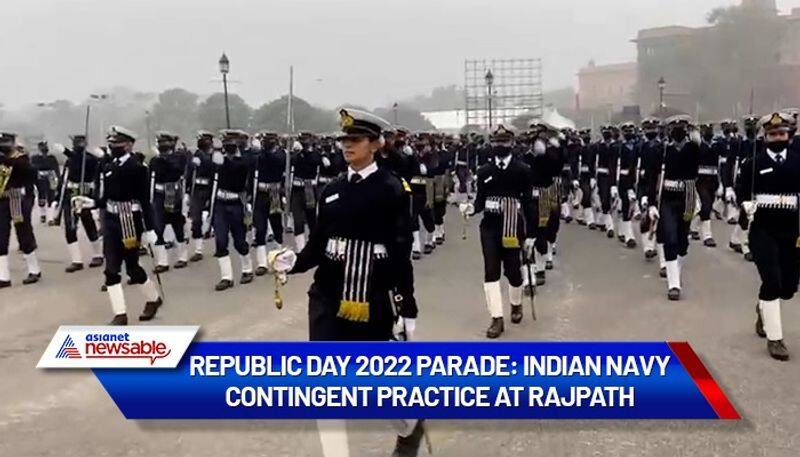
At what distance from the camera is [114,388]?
6223 mm

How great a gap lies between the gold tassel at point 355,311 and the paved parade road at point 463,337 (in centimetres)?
120

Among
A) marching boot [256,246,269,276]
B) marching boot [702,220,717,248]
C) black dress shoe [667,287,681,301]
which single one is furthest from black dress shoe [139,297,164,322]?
marching boot [702,220,717,248]

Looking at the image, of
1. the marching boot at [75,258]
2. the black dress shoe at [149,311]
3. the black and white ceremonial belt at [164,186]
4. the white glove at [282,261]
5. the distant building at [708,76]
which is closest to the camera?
the white glove at [282,261]

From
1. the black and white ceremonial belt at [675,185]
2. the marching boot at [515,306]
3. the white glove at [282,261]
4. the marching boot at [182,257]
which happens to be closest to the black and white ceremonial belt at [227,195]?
the marching boot at [182,257]

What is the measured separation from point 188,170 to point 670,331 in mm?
10128

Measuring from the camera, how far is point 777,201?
24.3 feet

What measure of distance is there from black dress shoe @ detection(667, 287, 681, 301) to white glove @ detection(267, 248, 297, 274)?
6.34 meters

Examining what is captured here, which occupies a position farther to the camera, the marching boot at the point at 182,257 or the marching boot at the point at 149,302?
the marching boot at the point at 182,257

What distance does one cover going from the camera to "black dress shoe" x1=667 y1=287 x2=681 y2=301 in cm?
984

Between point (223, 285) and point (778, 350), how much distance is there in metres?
7.33

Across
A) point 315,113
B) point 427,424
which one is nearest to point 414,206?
point 427,424

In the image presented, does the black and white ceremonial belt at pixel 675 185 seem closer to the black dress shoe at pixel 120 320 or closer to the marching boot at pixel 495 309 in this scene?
the marching boot at pixel 495 309

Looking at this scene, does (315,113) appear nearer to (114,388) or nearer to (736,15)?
(114,388)

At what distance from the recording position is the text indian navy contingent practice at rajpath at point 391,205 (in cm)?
479
